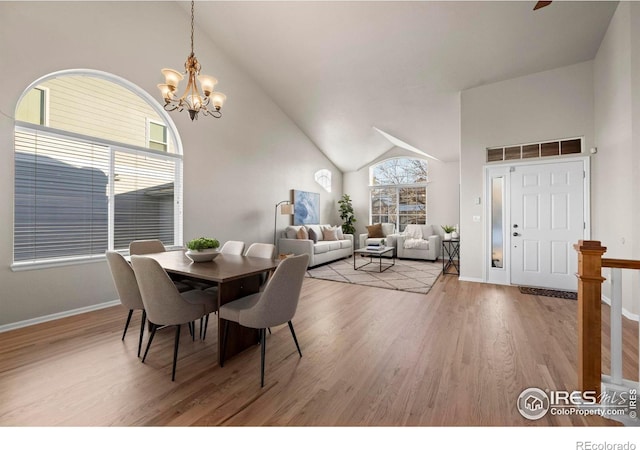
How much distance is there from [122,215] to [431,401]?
13.3 feet

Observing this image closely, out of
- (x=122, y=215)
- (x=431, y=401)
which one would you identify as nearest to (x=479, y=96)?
(x=431, y=401)

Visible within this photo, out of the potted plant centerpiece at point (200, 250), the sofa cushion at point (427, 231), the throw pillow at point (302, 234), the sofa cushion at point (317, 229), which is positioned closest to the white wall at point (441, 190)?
the sofa cushion at point (427, 231)

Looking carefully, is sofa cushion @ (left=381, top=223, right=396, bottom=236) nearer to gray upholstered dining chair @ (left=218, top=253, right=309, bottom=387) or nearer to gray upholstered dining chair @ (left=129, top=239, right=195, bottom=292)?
gray upholstered dining chair @ (left=129, top=239, right=195, bottom=292)

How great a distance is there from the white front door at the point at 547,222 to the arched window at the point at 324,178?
461cm

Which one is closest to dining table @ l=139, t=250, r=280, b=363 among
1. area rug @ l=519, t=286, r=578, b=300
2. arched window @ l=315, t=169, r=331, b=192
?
area rug @ l=519, t=286, r=578, b=300

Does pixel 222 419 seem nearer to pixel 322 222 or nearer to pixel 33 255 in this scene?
pixel 33 255

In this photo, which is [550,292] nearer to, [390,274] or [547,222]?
[547,222]

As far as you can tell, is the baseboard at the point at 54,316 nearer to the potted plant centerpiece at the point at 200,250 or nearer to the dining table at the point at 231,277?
the dining table at the point at 231,277

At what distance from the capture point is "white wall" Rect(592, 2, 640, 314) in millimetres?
2783

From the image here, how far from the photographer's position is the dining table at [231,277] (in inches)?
77.7

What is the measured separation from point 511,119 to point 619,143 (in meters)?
1.45

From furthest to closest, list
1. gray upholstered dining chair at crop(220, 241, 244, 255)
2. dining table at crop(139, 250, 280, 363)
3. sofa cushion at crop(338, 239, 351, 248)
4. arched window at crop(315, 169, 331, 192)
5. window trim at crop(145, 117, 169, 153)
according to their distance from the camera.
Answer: arched window at crop(315, 169, 331, 192), sofa cushion at crop(338, 239, 351, 248), window trim at crop(145, 117, 169, 153), gray upholstered dining chair at crop(220, 241, 244, 255), dining table at crop(139, 250, 280, 363)

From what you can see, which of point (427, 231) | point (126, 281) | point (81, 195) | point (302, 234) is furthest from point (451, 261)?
point (81, 195)

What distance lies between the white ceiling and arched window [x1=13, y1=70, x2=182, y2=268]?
5.66ft
